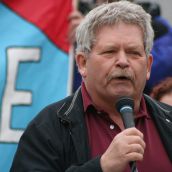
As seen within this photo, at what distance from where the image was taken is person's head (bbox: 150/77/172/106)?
205 inches

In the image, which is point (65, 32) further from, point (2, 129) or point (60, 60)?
point (2, 129)

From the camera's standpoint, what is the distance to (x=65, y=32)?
21.3 ft

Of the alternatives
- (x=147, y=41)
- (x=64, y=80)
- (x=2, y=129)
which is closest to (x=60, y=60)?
(x=64, y=80)

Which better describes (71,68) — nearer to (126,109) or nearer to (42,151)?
(42,151)

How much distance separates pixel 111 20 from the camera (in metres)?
4.12

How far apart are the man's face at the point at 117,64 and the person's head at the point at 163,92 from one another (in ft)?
3.34

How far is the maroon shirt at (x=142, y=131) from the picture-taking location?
13.2ft

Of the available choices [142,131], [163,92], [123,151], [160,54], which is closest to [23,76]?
[160,54]

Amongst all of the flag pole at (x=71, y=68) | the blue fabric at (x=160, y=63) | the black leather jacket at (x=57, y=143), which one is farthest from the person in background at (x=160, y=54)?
the black leather jacket at (x=57, y=143)

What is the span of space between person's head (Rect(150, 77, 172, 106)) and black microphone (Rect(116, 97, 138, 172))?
1.31 meters

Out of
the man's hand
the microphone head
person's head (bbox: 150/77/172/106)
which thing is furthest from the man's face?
person's head (bbox: 150/77/172/106)

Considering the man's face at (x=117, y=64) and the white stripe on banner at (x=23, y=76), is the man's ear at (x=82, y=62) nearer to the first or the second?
the man's face at (x=117, y=64)

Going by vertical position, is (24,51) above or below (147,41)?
above

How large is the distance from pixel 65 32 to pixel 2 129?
929 millimetres
